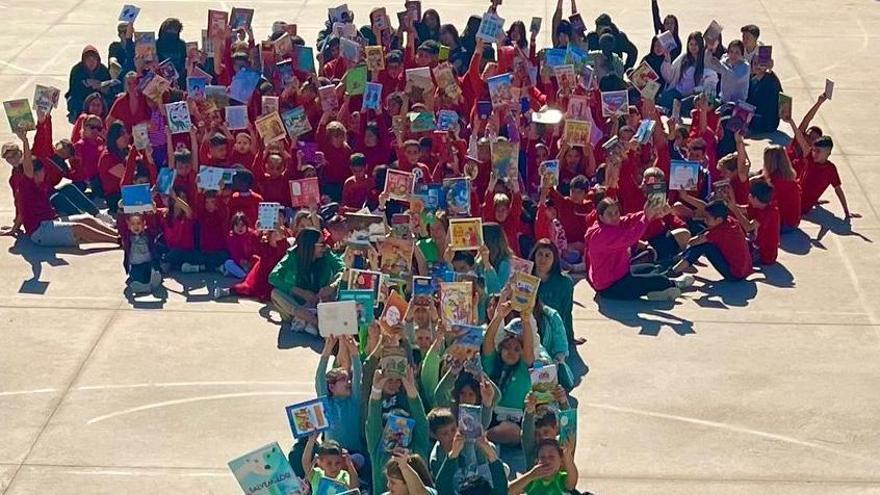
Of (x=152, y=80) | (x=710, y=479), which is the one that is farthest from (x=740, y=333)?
(x=152, y=80)

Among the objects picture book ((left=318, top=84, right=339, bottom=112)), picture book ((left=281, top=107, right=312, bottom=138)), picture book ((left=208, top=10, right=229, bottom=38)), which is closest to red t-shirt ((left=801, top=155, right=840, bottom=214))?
picture book ((left=318, top=84, right=339, bottom=112))

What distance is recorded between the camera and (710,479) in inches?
484

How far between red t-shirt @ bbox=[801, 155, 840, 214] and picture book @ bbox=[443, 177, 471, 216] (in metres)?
4.39

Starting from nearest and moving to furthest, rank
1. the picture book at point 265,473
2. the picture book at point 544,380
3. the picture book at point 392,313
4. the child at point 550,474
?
1. the picture book at point 265,473
2. the child at point 550,474
3. the picture book at point 544,380
4. the picture book at point 392,313

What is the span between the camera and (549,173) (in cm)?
1608

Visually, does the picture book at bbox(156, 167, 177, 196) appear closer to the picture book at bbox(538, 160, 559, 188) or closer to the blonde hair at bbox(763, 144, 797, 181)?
the picture book at bbox(538, 160, 559, 188)

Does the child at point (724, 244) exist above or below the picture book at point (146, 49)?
below

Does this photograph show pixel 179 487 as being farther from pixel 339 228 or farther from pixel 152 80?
pixel 152 80

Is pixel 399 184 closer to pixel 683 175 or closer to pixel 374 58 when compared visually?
pixel 683 175

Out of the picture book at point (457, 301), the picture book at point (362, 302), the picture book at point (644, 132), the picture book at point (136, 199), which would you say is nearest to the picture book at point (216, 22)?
the picture book at point (136, 199)

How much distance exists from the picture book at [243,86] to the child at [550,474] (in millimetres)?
8726

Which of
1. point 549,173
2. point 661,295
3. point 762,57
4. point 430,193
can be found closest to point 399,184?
point 430,193

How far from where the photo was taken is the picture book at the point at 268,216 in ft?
50.2

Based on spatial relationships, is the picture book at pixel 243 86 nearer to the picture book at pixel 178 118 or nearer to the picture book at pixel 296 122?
the picture book at pixel 296 122
